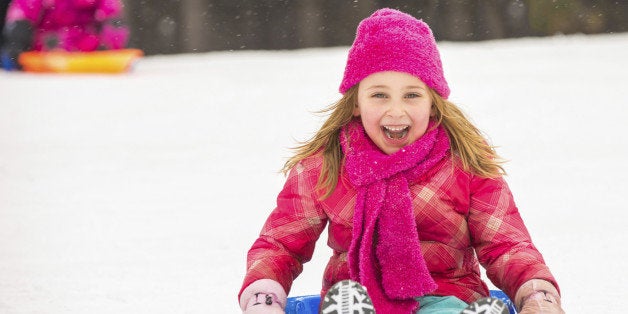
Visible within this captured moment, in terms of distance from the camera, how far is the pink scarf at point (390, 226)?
1.43 meters

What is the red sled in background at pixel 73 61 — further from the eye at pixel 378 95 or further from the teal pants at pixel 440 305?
the teal pants at pixel 440 305

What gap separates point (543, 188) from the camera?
9.71 ft

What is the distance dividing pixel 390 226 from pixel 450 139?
19cm

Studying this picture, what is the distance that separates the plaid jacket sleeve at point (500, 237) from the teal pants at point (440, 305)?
0.08 metres

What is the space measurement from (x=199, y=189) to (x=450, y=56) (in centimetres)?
378

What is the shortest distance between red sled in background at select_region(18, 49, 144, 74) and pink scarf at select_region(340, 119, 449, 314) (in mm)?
4823

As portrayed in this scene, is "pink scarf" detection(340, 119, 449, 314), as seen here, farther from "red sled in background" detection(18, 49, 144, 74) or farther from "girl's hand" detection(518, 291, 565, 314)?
"red sled in background" detection(18, 49, 144, 74)

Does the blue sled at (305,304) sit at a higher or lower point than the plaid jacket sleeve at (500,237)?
lower

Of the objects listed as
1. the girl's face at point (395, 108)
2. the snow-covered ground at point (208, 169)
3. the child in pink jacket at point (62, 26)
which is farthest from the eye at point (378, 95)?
the child in pink jacket at point (62, 26)

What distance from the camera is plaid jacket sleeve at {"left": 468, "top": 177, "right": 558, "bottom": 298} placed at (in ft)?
4.65

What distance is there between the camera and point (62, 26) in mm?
5980

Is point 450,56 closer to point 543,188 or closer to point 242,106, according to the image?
point 242,106

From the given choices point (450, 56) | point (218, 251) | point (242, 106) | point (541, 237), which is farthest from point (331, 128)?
point (450, 56)

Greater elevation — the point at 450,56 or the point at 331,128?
the point at 331,128
